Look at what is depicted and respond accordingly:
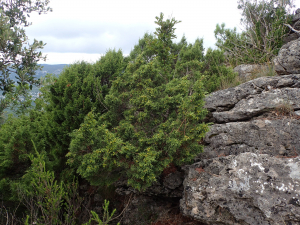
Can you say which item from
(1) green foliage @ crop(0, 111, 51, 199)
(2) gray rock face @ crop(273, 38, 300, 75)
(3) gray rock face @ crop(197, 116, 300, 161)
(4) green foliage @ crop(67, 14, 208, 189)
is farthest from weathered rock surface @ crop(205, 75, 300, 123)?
(1) green foliage @ crop(0, 111, 51, 199)

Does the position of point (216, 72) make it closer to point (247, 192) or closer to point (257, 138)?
point (257, 138)

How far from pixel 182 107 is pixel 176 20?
8.17 ft

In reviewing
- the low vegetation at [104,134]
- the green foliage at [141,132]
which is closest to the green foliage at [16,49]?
the low vegetation at [104,134]

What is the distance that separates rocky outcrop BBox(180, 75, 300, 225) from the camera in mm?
2938

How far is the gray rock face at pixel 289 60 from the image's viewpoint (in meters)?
5.17

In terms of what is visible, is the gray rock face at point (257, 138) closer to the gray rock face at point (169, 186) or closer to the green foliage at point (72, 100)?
the gray rock face at point (169, 186)

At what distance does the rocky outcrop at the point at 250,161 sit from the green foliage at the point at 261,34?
10.5ft

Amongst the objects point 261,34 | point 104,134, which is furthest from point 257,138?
point 261,34

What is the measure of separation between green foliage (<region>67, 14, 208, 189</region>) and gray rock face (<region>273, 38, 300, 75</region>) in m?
2.88

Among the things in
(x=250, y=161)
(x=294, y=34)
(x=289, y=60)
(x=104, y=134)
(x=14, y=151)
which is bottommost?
(x=14, y=151)

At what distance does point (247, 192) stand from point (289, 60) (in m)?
3.96

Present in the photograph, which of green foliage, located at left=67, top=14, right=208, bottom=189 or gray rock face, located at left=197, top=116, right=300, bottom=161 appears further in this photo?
gray rock face, located at left=197, top=116, right=300, bottom=161

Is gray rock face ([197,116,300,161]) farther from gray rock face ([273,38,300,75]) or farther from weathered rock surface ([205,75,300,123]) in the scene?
gray rock face ([273,38,300,75])

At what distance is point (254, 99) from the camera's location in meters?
4.73
